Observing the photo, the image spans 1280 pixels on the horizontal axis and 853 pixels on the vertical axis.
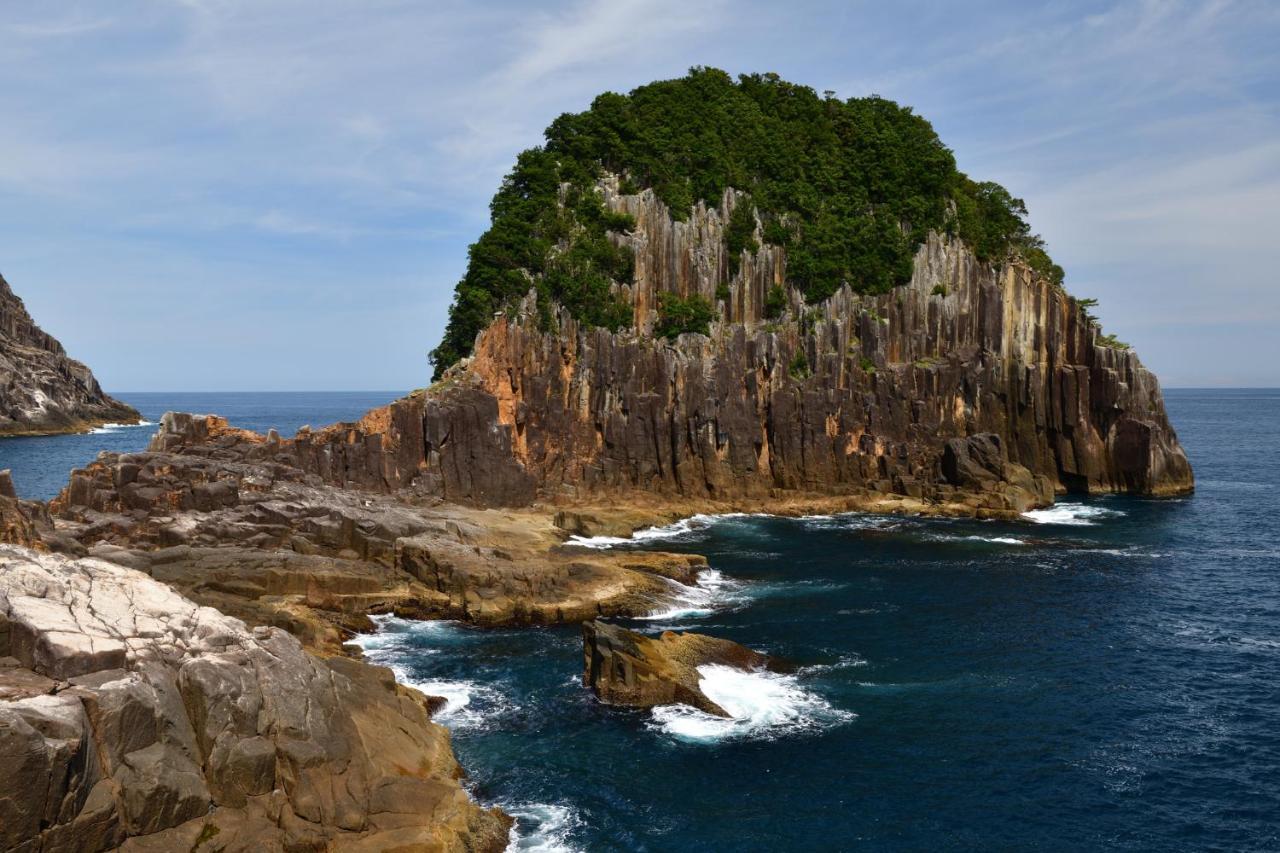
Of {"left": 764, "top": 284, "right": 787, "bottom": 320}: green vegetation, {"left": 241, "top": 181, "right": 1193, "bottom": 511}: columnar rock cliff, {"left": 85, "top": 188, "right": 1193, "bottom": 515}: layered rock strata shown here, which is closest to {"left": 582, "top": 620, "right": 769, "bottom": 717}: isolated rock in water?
{"left": 85, "top": 188, "right": 1193, "bottom": 515}: layered rock strata

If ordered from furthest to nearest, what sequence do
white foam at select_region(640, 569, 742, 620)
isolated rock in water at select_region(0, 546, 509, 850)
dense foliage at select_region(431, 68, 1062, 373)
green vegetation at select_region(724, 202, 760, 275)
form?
1. green vegetation at select_region(724, 202, 760, 275)
2. dense foliage at select_region(431, 68, 1062, 373)
3. white foam at select_region(640, 569, 742, 620)
4. isolated rock in water at select_region(0, 546, 509, 850)

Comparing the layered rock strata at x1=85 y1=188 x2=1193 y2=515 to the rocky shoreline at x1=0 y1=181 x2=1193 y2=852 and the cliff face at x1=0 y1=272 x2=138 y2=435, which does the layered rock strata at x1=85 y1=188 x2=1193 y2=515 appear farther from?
the cliff face at x1=0 y1=272 x2=138 y2=435

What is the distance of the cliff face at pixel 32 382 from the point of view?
17162 centimetres

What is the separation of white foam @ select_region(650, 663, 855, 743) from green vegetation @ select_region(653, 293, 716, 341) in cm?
5858

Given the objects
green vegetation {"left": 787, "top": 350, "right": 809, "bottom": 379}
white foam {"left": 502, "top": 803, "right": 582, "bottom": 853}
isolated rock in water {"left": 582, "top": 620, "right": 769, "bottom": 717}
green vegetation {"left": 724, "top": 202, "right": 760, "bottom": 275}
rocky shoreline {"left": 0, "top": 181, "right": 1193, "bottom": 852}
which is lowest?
white foam {"left": 502, "top": 803, "right": 582, "bottom": 853}

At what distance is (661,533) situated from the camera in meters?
82.6

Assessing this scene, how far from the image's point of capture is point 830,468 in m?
98.6

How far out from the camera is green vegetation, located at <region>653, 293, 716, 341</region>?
332 ft

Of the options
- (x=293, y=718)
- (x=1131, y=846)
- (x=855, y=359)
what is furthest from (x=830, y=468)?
(x=293, y=718)

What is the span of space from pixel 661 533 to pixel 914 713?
41343mm

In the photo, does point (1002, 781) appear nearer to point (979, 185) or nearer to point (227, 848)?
→ point (227, 848)

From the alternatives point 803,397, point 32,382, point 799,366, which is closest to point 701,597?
point 803,397

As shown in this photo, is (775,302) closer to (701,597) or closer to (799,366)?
(799,366)

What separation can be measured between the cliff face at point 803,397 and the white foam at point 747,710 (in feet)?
148
